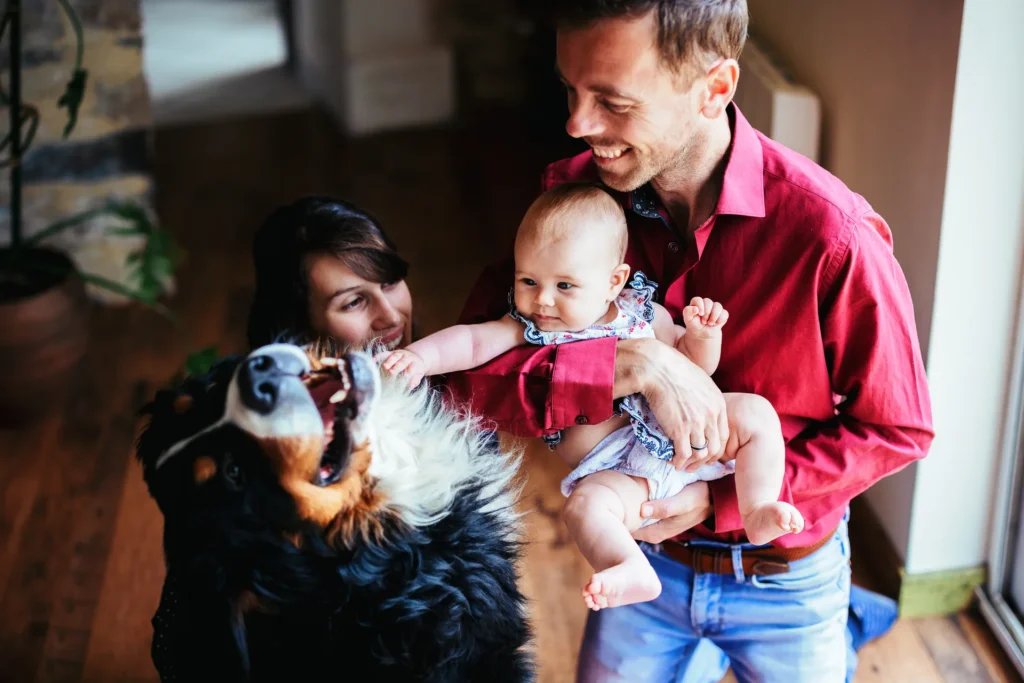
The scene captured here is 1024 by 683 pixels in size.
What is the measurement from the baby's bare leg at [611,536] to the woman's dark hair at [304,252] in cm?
39

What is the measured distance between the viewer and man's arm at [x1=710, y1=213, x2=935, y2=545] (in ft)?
4.18

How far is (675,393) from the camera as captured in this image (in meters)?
1.20

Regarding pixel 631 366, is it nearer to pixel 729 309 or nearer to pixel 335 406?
pixel 729 309

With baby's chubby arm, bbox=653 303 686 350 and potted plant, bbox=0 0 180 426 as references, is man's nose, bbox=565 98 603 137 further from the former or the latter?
potted plant, bbox=0 0 180 426

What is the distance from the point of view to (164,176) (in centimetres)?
440

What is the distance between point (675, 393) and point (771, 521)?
18cm

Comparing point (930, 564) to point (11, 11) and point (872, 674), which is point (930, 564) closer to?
point (872, 674)

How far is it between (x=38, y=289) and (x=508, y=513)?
2.35m

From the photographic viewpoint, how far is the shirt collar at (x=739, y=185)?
127 centimetres

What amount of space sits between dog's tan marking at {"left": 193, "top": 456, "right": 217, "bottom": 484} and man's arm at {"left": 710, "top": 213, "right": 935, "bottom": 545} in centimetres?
66

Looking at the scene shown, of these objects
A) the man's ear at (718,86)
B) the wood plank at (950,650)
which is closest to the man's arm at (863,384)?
the man's ear at (718,86)

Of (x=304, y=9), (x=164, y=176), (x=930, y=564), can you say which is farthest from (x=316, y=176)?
(x=930, y=564)

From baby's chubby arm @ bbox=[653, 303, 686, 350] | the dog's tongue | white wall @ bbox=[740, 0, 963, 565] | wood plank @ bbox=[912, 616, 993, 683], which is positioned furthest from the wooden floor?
white wall @ bbox=[740, 0, 963, 565]

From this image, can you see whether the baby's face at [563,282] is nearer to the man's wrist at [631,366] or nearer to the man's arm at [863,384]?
the man's wrist at [631,366]
